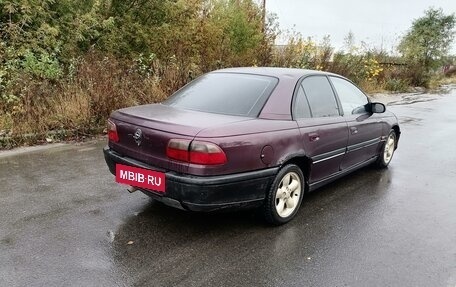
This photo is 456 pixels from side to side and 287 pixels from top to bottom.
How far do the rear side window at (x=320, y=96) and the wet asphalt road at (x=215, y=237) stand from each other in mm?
1013

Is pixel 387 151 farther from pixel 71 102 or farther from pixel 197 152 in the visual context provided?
pixel 71 102

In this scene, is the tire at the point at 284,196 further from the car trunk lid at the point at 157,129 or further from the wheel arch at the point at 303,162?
the car trunk lid at the point at 157,129

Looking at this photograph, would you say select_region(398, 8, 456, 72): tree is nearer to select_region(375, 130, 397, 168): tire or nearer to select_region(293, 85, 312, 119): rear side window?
select_region(375, 130, 397, 168): tire

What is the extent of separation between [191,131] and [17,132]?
4467 millimetres

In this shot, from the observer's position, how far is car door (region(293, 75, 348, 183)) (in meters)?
4.01

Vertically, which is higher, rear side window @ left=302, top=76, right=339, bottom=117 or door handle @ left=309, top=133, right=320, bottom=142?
rear side window @ left=302, top=76, right=339, bottom=117

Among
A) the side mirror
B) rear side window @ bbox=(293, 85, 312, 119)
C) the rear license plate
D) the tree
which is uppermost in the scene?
the tree

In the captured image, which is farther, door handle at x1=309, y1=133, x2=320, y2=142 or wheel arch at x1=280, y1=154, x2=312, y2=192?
door handle at x1=309, y1=133, x2=320, y2=142

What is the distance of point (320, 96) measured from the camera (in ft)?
14.6

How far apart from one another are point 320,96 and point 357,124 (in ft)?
2.38

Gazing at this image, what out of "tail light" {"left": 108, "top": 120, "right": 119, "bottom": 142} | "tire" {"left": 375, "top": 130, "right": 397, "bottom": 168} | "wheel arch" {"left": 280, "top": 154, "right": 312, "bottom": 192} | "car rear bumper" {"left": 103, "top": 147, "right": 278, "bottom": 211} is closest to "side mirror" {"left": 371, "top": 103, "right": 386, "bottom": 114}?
"tire" {"left": 375, "top": 130, "right": 397, "bottom": 168}

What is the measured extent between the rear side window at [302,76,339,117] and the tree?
2226 centimetres

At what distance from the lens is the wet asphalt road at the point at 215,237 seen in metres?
2.98

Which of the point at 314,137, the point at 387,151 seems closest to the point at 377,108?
the point at 387,151
